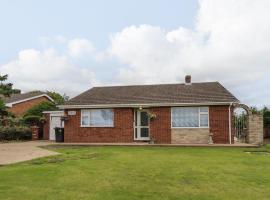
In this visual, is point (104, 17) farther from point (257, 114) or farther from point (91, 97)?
point (257, 114)

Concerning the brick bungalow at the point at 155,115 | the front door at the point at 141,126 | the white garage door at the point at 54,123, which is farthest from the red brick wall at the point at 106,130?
the white garage door at the point at 54,123

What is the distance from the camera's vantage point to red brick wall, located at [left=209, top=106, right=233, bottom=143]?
23.5m

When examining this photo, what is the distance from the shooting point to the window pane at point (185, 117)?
947 inches

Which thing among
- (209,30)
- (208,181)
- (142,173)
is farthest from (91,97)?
(208,181)

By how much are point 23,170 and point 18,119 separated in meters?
21.9

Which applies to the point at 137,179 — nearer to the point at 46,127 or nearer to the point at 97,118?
the point at 97,118

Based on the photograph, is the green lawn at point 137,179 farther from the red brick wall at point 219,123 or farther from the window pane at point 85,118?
the window pane at point 85,118

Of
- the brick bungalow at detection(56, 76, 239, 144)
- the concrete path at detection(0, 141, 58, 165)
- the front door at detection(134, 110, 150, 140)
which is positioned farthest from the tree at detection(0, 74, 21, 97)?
the front door at detection(134, 110, 150, 140)

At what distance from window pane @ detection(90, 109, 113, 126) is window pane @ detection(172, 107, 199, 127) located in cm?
442

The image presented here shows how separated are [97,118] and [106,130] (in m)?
1.10

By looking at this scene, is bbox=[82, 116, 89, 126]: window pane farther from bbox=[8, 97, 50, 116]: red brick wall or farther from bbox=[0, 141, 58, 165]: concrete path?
bbox=[8, 97, 50, 116]: red brick wall

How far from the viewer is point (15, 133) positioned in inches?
1184

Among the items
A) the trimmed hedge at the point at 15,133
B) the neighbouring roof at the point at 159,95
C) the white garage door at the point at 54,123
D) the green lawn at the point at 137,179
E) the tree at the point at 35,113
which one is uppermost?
the neighbouring roof at the point at 159,95

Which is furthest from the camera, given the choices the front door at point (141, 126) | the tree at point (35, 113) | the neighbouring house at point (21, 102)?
the neighbouring house at point (21, 102)
